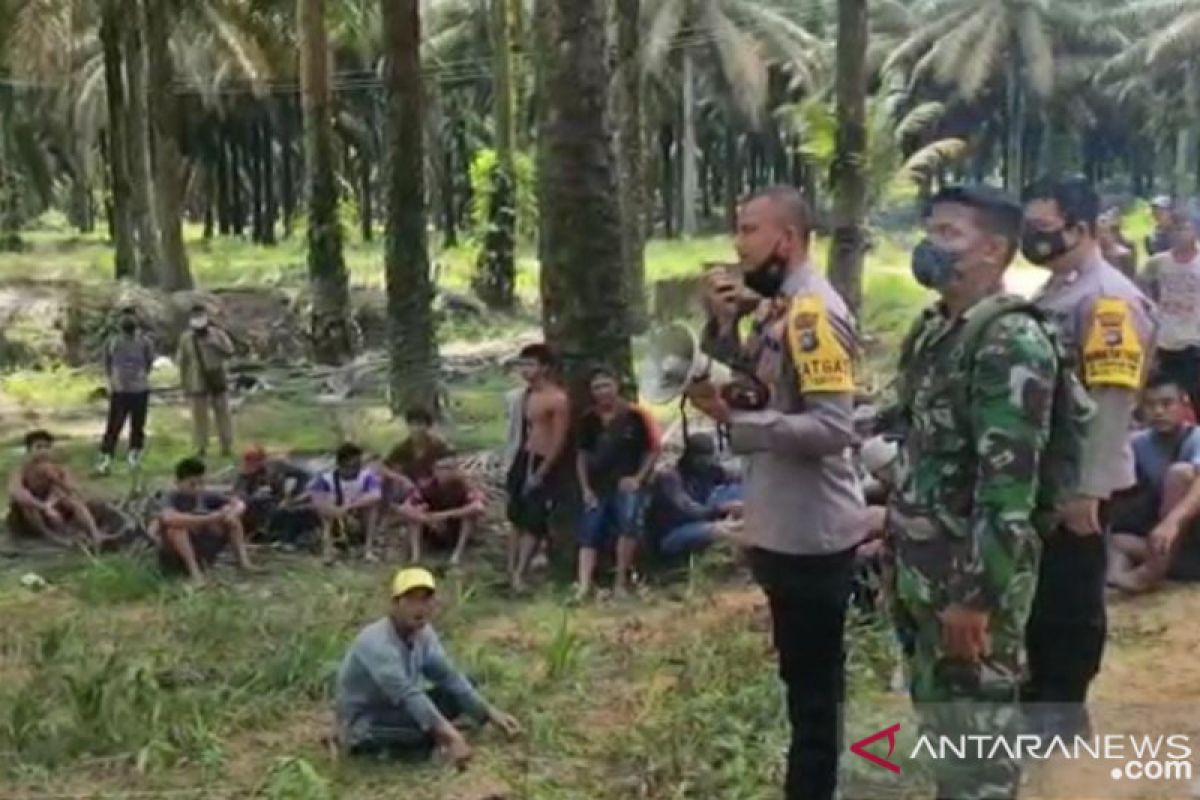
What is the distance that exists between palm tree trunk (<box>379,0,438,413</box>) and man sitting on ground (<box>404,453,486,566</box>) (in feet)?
14.8

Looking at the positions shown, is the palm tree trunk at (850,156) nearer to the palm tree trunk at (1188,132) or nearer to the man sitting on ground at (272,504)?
the man sitting on ground at (272,504)

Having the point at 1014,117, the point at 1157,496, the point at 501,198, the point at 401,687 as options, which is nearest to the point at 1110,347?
the point at 401,687

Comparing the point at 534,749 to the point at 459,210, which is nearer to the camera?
the point at 534,749

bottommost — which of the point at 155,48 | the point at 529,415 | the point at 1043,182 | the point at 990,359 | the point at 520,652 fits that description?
the point at 520,652

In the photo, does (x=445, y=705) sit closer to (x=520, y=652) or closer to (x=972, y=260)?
(x=520, y=652)

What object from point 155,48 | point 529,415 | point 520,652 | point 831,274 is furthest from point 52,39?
point 520,652

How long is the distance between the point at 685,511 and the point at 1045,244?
4.60 metres

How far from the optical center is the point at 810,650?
4406 millimetres

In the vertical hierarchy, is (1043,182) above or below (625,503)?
above

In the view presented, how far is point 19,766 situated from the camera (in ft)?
19.7

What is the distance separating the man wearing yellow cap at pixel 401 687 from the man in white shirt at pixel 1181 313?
13.8 ft

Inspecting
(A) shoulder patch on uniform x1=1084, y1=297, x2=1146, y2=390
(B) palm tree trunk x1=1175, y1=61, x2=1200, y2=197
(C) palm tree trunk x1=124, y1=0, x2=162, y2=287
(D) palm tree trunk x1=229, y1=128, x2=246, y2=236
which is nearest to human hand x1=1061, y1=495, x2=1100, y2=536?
(A) shoulder patch on uniform x1=1084, y1=297, x2=1146, y2=390

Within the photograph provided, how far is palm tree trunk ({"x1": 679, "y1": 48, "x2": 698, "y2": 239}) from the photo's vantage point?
149 ft

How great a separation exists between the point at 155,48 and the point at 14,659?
17.3 metres
